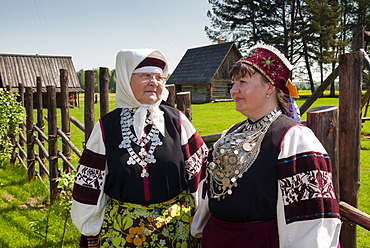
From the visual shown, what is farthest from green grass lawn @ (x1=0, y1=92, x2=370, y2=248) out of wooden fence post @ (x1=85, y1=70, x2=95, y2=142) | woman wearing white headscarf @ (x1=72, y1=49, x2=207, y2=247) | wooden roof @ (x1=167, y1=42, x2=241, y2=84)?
wooden roof @ (x1=167, y1=42, x2=241, y2=84)

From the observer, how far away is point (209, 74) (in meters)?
27.1

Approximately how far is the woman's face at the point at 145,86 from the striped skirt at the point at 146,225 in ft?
2.25

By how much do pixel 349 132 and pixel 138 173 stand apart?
1.39 metres

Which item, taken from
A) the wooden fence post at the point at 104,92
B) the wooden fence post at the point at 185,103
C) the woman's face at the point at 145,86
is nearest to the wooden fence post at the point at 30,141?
the wooden fence post at the point at 104,92

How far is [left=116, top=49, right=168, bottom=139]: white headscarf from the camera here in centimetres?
225

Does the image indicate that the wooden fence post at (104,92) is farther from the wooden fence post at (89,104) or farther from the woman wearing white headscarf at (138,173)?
the woman wearing white headscarf at (138,173)

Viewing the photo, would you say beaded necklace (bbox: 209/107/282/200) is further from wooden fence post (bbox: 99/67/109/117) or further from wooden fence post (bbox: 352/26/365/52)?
wooden fence post (bbox: 352/26/365/52)

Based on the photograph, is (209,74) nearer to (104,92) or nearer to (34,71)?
(34,71)

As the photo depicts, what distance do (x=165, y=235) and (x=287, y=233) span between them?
86 cm

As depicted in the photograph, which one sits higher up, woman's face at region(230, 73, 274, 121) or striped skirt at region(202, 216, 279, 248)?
woman's face at region(230, 73, 274, 121)

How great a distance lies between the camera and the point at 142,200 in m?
2.14

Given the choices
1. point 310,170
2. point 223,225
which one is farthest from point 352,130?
point 223,225

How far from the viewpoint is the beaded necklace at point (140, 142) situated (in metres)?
2.16

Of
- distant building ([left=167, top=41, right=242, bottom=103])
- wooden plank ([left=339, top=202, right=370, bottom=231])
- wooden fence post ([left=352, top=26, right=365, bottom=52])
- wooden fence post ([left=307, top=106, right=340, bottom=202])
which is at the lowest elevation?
wooden plank ([left=339, top=202, right=370, bottom=231])
